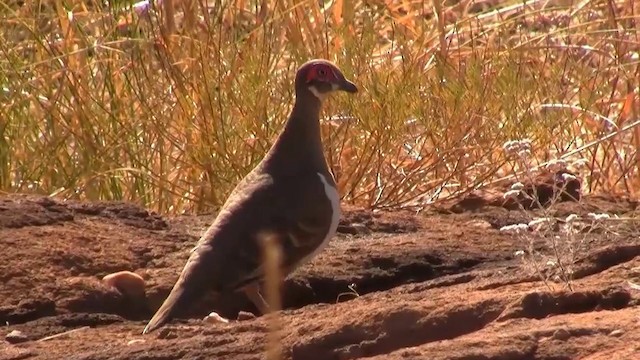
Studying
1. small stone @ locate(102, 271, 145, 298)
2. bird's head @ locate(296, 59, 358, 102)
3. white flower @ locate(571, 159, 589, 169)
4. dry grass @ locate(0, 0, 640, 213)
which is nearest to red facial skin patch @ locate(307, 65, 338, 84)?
bird's head @ locate(296, 59, 358, 102)

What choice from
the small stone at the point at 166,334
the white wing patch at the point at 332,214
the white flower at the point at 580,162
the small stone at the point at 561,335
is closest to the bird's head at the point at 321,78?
the white wing patch at the point at 332,214

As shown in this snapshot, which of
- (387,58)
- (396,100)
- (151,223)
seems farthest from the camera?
(387,58)

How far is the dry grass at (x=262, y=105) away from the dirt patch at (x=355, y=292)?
503mm

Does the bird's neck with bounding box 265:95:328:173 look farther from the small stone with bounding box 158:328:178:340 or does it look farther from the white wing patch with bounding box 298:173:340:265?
the small stone with bounding box 158:328:178:340

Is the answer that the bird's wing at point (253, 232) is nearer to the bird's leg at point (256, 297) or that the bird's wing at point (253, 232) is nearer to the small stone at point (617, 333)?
the bird's leg at point (256, 297)

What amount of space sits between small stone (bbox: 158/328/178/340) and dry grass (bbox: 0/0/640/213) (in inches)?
86.7

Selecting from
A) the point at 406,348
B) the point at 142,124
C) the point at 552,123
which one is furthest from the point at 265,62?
the point at 406,348

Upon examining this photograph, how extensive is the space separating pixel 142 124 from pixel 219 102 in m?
0.60

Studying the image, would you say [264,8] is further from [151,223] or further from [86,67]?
[151,223]

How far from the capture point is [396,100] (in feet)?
21.9

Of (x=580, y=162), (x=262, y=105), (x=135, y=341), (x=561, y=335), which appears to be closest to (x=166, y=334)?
(x=135, y=341)

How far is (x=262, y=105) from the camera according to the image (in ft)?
22.0

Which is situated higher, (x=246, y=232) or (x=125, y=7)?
(x=125, y=7)

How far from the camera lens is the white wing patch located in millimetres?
5285
